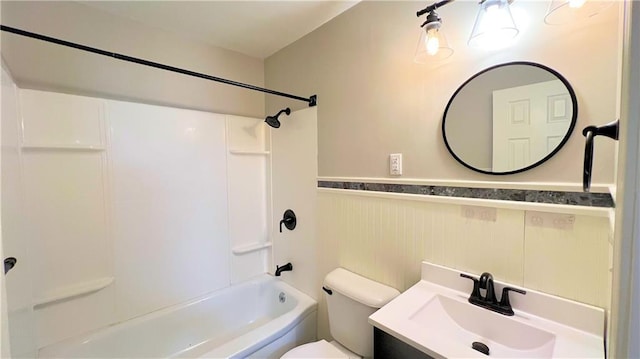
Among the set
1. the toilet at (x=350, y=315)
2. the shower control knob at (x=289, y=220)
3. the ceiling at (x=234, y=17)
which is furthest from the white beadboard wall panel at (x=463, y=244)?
the ceiling at (x=234, y=17)

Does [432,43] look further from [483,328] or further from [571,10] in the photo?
[483,328]

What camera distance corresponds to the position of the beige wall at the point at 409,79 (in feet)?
2.93

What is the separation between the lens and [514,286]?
106 cm

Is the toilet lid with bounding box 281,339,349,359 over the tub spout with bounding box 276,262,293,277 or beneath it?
beneath

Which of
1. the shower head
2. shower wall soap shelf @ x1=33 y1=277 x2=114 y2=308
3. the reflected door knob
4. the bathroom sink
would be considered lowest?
shower wall soap shelf @ x1=33 y1=277 x2=114 y2=308

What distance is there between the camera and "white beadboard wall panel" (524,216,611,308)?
0.89 meters

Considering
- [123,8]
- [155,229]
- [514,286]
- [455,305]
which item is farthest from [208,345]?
[123,8]

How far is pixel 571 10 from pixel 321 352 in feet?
6.10

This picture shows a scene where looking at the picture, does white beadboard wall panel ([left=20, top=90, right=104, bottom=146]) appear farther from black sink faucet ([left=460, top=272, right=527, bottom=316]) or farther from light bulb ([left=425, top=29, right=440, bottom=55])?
black sink faucet ([left=460, top=272, right=527, bottom=316])

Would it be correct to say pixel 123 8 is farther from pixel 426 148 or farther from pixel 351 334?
pixel 351 334

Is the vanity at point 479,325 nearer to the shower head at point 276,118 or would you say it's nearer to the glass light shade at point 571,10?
the glass light shade at point 571,10

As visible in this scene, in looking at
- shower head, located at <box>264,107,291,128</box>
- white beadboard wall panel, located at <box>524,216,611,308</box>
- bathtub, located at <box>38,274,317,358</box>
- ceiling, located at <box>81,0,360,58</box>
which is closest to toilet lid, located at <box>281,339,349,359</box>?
bathtub, located at <box>38,274,317,358</box>

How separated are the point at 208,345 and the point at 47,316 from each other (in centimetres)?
98

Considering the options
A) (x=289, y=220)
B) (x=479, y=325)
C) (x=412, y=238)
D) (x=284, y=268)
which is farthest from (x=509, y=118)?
(x=284, y=268)
